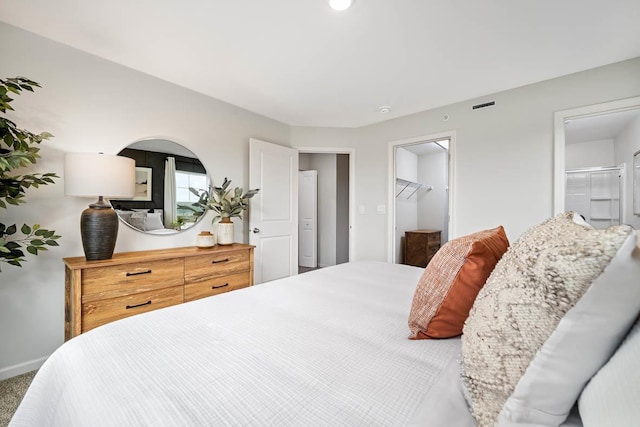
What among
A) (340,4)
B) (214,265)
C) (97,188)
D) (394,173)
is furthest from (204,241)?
(394,173)

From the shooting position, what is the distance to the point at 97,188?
1904 mm

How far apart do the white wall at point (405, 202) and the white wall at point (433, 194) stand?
0.39 ft

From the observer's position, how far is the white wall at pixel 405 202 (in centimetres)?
482

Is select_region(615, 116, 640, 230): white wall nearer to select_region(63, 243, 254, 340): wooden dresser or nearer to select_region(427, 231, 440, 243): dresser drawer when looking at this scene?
select_region(427, 231, 440, 243): dresser drawer

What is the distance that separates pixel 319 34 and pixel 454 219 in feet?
7.91

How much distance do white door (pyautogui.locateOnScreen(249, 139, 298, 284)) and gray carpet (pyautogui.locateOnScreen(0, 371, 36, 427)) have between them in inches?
76.0

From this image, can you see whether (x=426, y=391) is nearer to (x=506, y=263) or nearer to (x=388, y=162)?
(x=506, y=263)

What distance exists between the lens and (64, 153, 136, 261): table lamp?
1.88 meters

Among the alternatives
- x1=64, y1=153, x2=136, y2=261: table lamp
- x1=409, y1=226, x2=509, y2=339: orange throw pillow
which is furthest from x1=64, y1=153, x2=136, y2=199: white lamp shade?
x1=409, y1=226, x2=509, y2=339: orange throw pillow

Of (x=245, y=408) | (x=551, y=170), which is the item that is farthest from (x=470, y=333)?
(x=551, y=170)

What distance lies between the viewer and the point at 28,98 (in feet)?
6.52

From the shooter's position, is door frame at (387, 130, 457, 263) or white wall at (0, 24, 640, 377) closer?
white wall at (0, 24, 640, 377)

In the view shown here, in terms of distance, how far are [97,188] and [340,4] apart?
205 centimetres

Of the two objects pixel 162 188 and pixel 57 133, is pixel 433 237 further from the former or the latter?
pixel 57 133
